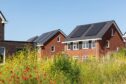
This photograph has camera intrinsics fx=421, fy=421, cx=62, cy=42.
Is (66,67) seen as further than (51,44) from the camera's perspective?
No

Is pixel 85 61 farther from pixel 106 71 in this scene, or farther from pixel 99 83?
pixel 99 83

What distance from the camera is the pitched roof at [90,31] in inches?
2673

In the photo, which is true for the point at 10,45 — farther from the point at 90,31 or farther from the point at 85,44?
the point at 90,31

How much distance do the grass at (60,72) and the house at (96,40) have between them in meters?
47.0

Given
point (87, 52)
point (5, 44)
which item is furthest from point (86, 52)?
point (5, 44)

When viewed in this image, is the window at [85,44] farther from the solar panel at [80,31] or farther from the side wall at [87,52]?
the solar panel at [80,31]

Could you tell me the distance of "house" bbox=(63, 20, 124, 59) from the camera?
67688mm

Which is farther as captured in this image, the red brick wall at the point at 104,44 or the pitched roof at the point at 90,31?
the pitched roof at the point at 90,31

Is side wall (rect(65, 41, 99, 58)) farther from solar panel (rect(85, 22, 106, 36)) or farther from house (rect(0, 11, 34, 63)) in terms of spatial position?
house (rect(0, 11, 34, 63))

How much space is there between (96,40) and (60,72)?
5166 cm

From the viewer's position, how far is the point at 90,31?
231 feet

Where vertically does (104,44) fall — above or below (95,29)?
below

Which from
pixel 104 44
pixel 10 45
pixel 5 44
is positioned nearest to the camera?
pixel 5 44

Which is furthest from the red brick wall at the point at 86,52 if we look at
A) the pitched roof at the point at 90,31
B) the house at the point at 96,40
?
the pitched roof at the point at 90,31
